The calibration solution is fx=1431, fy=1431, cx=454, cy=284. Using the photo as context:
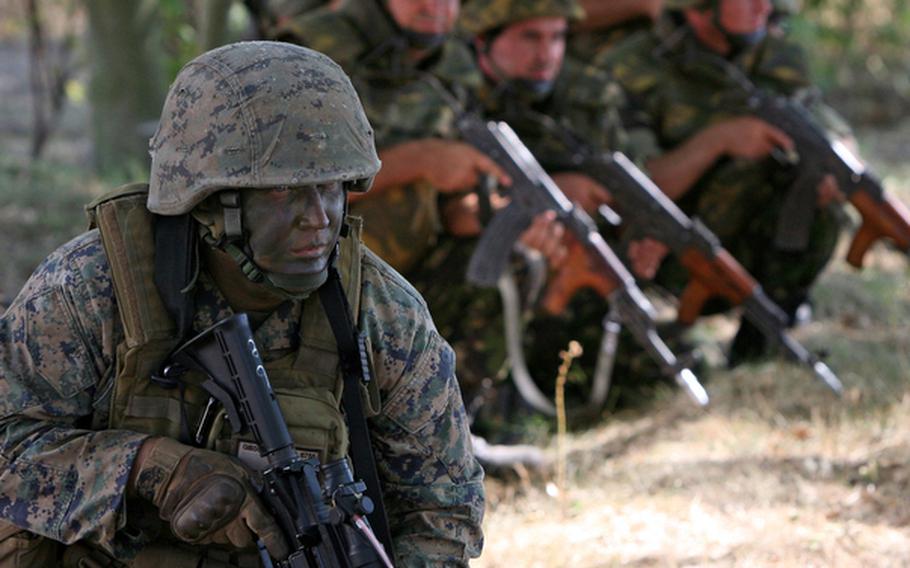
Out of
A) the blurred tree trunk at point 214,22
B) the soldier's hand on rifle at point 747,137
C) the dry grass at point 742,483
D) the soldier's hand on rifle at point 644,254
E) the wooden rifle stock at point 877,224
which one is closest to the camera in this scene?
the dry grass at point 742,483

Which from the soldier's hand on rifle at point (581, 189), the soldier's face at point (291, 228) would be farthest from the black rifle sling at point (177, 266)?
the soldier's hand on rifle at point (581, 189)

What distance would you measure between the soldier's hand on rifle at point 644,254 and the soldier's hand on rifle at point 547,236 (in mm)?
682

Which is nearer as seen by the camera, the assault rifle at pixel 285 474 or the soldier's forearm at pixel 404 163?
the assault rifle at pixel 285 474

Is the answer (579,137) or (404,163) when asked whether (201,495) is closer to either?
(404,163)

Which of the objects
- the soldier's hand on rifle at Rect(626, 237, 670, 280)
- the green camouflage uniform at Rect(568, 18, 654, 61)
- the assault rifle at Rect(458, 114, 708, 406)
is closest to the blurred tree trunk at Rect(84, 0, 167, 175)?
the green camouflage uniform at Rect(568, 18, 654, 61)

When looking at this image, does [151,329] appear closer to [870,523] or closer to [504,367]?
[870,523]

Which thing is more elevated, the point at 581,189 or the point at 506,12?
the point at 506,12

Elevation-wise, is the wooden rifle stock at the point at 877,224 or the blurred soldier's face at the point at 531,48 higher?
the blurred soldier's face at the point at 531,48

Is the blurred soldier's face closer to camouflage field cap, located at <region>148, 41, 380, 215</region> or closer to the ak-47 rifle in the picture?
the ak-47 rifle

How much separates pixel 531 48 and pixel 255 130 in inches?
137

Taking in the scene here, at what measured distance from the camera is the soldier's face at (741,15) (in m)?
6.73

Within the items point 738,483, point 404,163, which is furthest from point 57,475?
point 404,163

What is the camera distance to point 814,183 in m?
6.71

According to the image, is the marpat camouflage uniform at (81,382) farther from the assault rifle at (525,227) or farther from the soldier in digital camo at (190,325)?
the assault rifle at (525,227)
